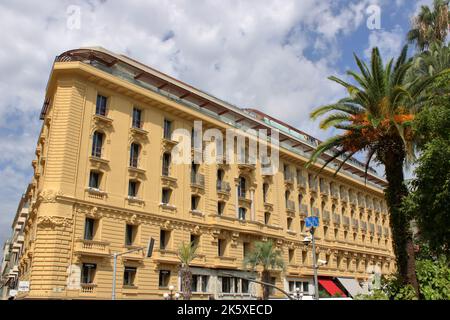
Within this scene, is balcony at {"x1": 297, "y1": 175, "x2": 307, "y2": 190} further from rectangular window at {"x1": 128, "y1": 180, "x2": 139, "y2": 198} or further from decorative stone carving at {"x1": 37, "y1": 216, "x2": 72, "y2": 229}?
decorative stone carving at {"x1": 37, "y1": 216, "x2": 72, "y2": 229}

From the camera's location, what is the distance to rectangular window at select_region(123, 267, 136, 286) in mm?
30856

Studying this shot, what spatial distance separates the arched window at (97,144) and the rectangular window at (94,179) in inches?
52.6

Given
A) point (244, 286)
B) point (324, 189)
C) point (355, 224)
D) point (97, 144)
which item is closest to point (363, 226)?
point (355, 224)

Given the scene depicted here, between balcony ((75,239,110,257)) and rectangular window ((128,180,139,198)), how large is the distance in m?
4.88

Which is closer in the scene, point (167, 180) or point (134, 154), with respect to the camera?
point (134, 154)

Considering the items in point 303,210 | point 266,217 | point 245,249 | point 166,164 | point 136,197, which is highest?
point 166,164

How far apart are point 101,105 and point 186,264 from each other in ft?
45.5

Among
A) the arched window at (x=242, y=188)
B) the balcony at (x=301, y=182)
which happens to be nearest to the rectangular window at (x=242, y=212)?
the arched window at (x=242, y=188)

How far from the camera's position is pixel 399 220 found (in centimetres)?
1667

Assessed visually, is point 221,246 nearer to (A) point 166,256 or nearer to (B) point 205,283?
(B) point 205,283

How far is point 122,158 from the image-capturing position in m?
33.2

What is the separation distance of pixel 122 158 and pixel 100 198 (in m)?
3.80

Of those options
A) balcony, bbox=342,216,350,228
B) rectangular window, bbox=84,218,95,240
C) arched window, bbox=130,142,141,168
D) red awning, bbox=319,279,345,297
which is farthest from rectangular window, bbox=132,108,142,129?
balcony, bbox=342,216,350,228

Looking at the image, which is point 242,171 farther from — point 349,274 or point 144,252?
point 349,274
